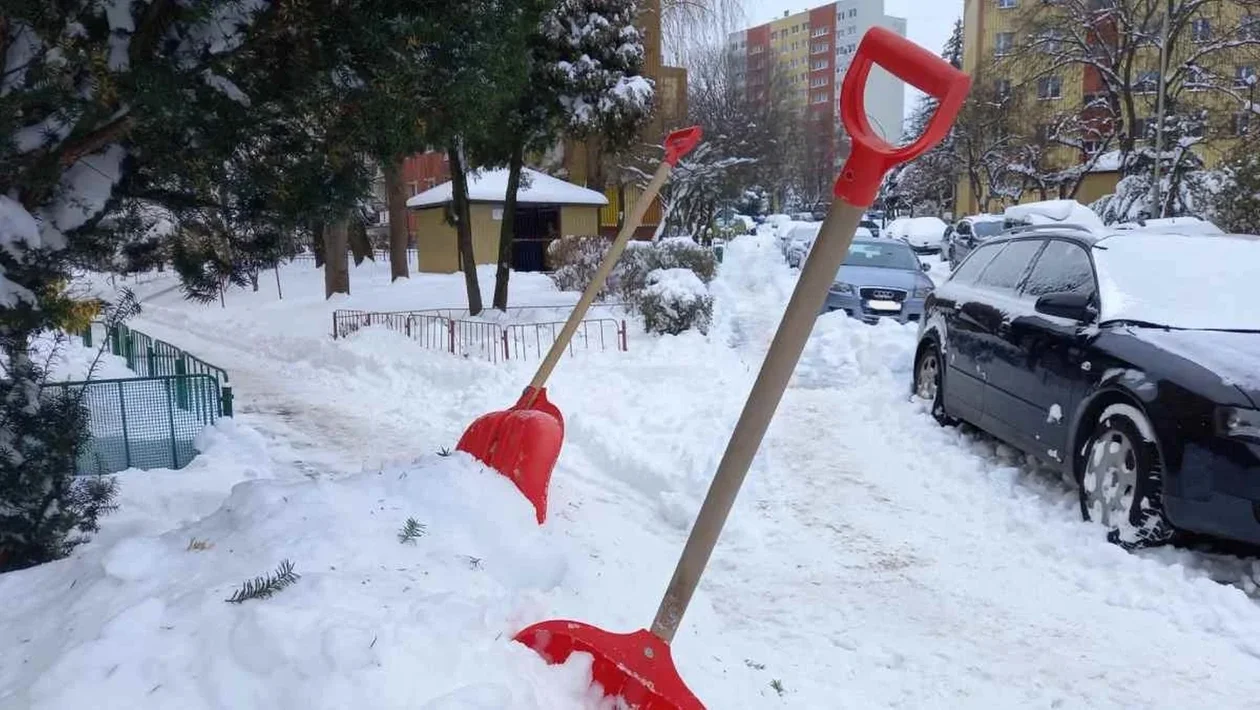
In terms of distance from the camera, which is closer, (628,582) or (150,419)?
(628,582)

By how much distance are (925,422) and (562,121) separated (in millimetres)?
7986

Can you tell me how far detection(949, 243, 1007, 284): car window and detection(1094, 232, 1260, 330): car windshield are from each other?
1.47 meters

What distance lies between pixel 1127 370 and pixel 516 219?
21946 mm

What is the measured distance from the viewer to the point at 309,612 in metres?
2.44

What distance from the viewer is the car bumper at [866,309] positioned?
44.5 ft

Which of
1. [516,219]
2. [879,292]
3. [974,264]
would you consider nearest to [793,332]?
[974,264]

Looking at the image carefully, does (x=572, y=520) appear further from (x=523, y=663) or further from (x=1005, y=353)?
(x=1005, y=353)

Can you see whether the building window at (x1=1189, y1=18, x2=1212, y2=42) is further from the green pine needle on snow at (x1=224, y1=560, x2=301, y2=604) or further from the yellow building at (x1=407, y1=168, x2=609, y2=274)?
the green pine needle on snow at (x1=224, y1=560, x2=301, y2=604)

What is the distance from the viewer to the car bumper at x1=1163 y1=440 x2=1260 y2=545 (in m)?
3.92

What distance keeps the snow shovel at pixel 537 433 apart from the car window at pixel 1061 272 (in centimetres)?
271

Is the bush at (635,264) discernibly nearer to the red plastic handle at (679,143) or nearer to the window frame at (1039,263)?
the window frame at (1039,263)

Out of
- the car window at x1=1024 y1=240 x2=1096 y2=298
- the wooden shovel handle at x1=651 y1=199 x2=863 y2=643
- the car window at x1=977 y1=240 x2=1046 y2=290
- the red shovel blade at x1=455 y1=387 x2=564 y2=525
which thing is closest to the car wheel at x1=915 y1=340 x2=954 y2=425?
the car window at x1=977 y1=240 x2=1046 y2=290

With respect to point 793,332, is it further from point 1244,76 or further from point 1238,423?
point 1244,76

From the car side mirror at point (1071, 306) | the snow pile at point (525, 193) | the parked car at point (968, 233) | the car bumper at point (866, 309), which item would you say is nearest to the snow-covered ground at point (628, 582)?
the car side mirror at point (1071, 306)
